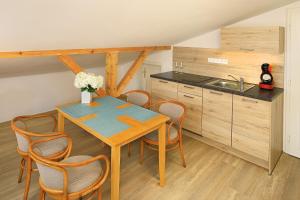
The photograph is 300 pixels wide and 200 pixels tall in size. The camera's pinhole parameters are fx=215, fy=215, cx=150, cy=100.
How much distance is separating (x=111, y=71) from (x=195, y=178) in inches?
83.3

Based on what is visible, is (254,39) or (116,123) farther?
(254,39)

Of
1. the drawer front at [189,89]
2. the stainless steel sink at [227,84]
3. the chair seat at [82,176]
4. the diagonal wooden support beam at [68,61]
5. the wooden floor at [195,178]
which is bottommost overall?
the wooden floor at [195,178]

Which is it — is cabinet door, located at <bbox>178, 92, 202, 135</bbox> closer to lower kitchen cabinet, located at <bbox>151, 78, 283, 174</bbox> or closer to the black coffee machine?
lower kitchen cabinet, located at <bbox>151, 78, 283, 174</bbox>

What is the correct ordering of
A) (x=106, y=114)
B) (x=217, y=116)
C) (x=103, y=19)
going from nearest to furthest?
(x=103, y=19) → (x=106, y=114) → (x=217, y=116)

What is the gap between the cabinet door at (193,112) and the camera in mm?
3328

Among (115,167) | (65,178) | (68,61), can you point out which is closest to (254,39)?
(115,167)

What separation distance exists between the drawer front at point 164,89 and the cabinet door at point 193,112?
6.9 inches

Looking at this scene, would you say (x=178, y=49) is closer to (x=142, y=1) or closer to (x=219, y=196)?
(x=142, y=1)

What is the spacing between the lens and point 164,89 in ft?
12.6

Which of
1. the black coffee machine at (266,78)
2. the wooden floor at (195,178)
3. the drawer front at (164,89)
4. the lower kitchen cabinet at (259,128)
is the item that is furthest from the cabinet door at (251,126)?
the drawer front at (164,89)

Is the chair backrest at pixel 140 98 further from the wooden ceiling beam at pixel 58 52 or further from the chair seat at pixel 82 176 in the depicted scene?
the chair seat at pixel 82 176

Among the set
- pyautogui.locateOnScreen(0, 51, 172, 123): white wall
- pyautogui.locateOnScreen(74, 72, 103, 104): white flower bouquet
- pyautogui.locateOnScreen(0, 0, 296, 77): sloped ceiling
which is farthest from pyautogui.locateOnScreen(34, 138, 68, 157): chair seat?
pyautogui.locateOnScreen(0, 51, 172, 123): white wall

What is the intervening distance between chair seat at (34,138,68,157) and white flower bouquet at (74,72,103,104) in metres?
0.65

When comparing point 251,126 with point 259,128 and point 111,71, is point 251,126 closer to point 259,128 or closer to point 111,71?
point 259,128
